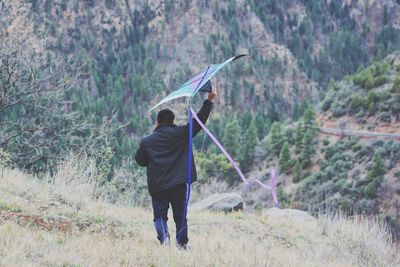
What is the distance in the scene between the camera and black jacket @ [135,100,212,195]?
575cm

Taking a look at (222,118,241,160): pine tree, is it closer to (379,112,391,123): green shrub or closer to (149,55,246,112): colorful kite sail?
(379,112,391,123): green shrub

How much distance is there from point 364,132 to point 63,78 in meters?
34.0

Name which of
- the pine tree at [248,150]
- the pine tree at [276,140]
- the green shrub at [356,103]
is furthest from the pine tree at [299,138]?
the pine tree at [248,150]

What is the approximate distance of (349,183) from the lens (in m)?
37.1

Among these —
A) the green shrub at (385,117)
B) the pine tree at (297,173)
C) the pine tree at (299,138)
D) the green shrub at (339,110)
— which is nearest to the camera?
Result: the pine tree at (297,173)

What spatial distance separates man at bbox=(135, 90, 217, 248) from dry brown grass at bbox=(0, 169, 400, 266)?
14.8 inches

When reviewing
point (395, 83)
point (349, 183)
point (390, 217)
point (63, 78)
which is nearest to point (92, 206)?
point (63, 78)

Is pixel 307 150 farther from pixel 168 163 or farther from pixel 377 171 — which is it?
pixel 168 163

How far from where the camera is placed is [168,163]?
5.77 m

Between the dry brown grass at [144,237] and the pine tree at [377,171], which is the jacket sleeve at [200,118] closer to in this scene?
the dry brown grass at [144,237]

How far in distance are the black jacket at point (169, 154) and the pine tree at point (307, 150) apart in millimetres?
40451

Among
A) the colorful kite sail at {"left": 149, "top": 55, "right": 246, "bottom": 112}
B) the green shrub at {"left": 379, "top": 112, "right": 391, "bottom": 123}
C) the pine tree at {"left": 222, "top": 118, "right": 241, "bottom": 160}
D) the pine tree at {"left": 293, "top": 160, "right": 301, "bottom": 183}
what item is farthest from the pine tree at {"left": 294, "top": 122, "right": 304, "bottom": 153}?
the colorful kite sail at {"left": 149, "top": 55, "right": 246, "bottom": 112}

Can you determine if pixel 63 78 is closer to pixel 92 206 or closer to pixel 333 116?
pixel 92 206

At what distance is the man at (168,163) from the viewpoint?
5.75 m
